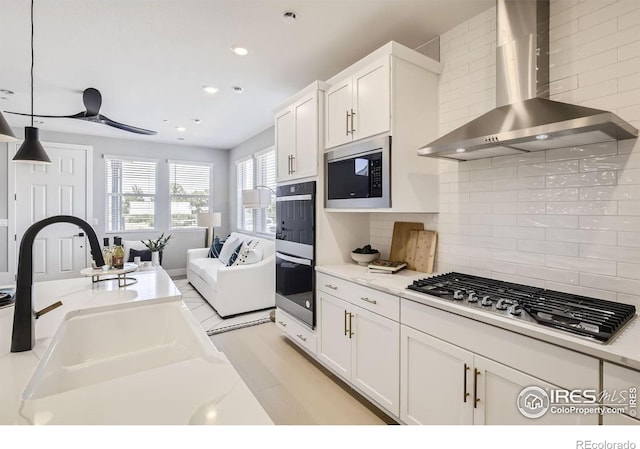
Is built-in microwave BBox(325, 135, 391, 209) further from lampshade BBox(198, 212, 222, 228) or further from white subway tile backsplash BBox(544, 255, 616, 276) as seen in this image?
lampshade BBox(198, 212, 222, 228)

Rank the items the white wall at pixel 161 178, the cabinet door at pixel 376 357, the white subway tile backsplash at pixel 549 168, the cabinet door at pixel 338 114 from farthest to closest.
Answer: the white wall at pixel 161 178
the cabinet door at pixel 338 114
the cabinet door at pixel 376 357
the white subway tile backsplash at pixel 549 168

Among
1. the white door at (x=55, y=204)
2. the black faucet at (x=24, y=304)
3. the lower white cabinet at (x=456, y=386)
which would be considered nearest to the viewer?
the black faucet at (x=24, y=304)

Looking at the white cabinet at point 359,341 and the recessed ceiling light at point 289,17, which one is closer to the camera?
the white cabinet at point 359,341

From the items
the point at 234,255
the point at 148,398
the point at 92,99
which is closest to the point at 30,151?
the point at 92,99

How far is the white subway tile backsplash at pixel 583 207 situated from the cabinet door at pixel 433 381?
3.24ft

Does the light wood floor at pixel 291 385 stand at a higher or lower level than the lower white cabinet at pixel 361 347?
lower

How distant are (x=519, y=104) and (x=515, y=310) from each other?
1096 mm

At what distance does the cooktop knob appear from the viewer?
56.9 inches

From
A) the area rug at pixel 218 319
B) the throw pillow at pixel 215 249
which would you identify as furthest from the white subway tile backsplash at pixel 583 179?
the throw pillow at pixel 215 249

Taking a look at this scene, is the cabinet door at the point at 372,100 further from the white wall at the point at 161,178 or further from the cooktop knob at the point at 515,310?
the white wall at the point at 161,178

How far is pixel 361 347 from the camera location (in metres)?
2.24

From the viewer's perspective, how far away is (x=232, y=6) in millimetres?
2135

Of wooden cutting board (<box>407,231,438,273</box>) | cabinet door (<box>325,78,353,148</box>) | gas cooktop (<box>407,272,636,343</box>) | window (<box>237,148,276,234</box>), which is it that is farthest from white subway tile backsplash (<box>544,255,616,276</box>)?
window (<box>237,148,276,234</box>)

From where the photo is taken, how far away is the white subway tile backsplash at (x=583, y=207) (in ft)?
5.34
